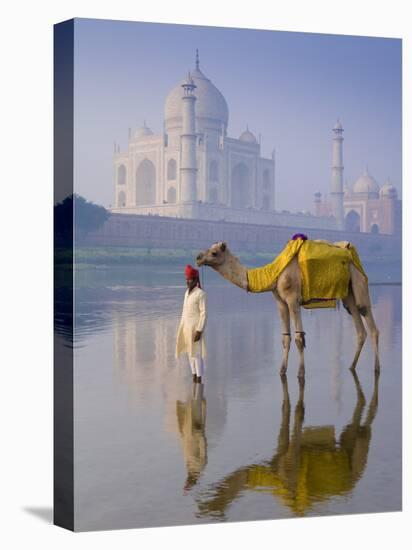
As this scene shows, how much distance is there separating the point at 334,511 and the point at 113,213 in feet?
12.8

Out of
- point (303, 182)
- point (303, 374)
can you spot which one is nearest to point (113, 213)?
point (303, 182)

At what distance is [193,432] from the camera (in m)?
7.68

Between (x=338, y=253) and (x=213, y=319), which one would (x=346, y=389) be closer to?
(x=338, y=253)

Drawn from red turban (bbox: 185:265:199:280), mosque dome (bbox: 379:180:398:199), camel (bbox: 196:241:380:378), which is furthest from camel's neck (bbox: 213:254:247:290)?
mosque dome (bbox: 379:180:398:199)

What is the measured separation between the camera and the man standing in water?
330 inches

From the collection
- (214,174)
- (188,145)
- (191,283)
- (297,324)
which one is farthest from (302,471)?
(188,145)

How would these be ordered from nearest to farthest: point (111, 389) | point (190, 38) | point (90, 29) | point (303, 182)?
point (90, 29), point (190, 38), point (111, 389), point (303, 182)

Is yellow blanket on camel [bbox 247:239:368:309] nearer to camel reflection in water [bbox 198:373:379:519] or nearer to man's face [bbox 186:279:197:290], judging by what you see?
man's face [bbox 186:279:197:290]

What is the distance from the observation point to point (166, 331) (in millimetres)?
12336

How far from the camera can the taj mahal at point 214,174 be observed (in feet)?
31.0

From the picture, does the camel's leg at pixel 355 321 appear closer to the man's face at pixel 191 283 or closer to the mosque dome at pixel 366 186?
the mosque dome at pixel 366 186

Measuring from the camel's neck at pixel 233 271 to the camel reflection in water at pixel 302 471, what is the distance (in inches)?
49.9

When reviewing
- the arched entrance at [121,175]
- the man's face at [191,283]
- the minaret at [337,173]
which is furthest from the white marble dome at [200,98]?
the man's face at [191,283]

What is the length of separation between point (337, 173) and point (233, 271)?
6.53 feet
